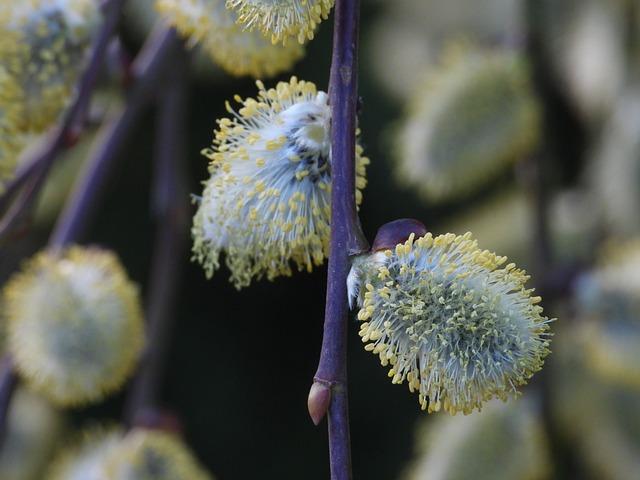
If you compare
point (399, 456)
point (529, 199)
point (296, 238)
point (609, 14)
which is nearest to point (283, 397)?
point (399, 456)

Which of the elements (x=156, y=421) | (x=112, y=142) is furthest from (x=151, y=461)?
(x=112, y=142)

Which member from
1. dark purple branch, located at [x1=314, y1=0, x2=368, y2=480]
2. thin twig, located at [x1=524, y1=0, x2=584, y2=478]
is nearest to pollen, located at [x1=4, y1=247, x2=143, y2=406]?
dark purple branch, located at [x1=314, y1=0, x2=368, y2=480]

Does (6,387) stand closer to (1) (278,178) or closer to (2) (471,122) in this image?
(1) (278,178)

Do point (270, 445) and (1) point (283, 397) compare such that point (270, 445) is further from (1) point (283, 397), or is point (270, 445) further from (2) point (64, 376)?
(2) point (64, 376)

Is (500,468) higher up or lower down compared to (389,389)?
lower down

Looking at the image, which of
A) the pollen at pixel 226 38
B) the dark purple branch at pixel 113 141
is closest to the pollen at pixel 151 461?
the dark purple branch at pixel 113 141

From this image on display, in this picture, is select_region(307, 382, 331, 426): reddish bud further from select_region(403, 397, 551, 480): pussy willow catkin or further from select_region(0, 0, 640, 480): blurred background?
select_region(403, 397, 551, 480): pussy willow catkin

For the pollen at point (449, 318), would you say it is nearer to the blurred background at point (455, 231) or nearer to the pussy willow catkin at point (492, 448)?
the blurred background at point (455, 231)

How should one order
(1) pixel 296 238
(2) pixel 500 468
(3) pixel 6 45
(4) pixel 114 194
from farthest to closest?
1. (4) pixel 114 194
2. (2) pixel 500 468
3. (3) pixel 6 45
4. (1) pixel 296 238
